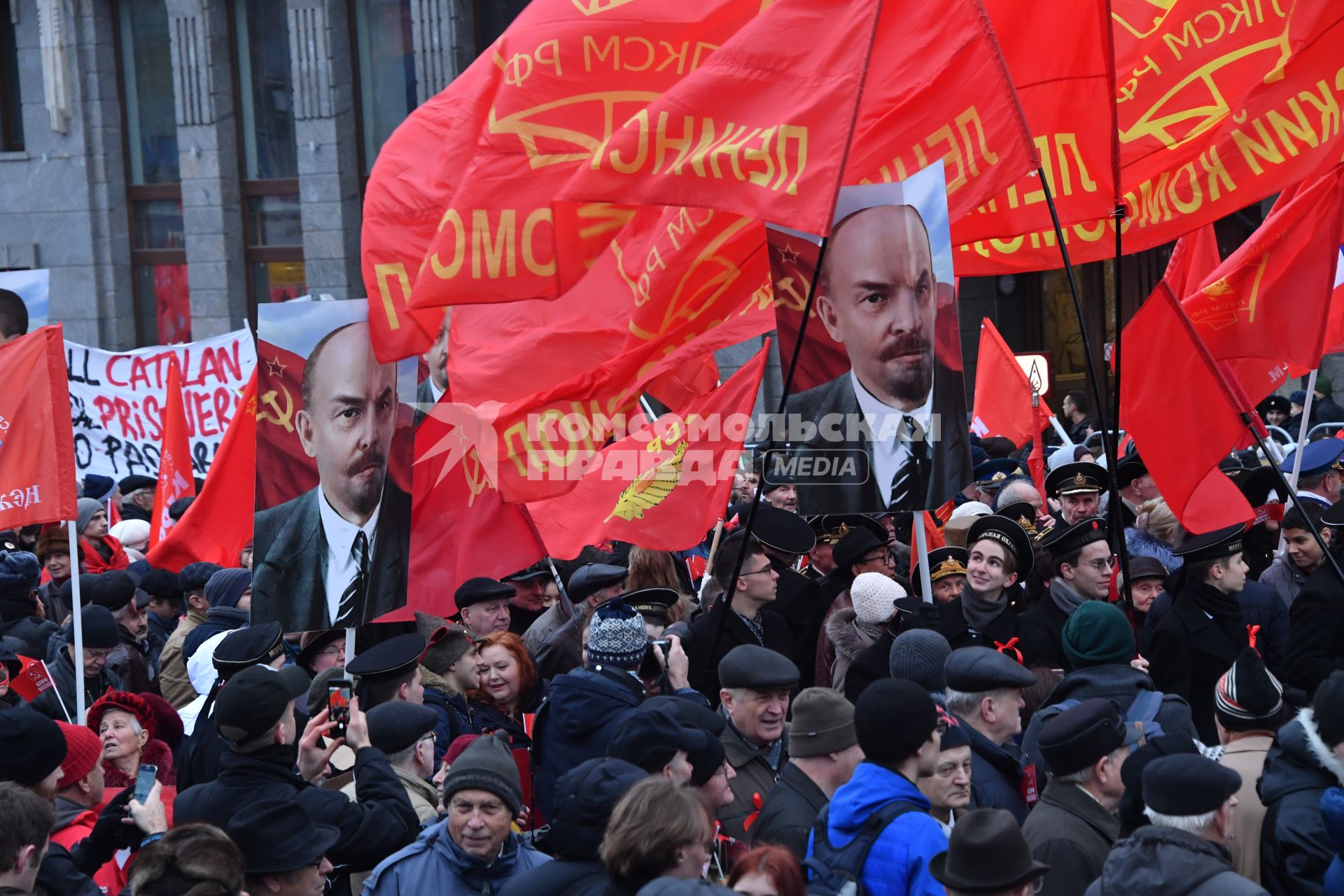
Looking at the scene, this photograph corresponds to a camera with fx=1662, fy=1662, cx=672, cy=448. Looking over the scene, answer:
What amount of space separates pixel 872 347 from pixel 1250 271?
283 cm

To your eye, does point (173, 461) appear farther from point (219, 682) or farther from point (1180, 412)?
point (1180, 412)

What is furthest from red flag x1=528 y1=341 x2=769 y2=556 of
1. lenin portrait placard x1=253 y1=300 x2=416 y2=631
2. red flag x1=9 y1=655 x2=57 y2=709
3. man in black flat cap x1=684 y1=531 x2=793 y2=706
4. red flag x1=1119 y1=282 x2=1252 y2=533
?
red flag x1=9 y1=655 x2=57 y2=709

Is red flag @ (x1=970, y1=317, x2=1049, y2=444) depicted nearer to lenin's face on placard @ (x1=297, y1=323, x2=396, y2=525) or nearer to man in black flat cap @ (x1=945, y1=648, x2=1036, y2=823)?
lenin's face on placard @ (x1=297, y1=323, x2=396, y2=525)

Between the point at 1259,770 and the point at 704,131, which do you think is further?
the point at 704,131

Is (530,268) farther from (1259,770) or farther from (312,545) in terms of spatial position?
(1259,770)

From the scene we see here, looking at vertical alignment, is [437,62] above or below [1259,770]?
above

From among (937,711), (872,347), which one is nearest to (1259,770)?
(937,711)

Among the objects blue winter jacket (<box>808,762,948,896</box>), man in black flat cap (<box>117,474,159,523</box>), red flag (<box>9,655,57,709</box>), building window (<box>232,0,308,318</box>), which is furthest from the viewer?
building window (<box>232,0,308,318</box>)

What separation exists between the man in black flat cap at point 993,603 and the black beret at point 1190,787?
271 centimetres

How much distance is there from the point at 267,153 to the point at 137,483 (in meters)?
9.64

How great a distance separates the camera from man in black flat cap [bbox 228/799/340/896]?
4707 millimetres

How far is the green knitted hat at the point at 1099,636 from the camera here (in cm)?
578

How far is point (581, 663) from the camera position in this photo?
7.69 metres

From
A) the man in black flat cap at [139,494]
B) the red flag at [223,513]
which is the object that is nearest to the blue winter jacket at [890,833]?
the red flag at [223,513]
